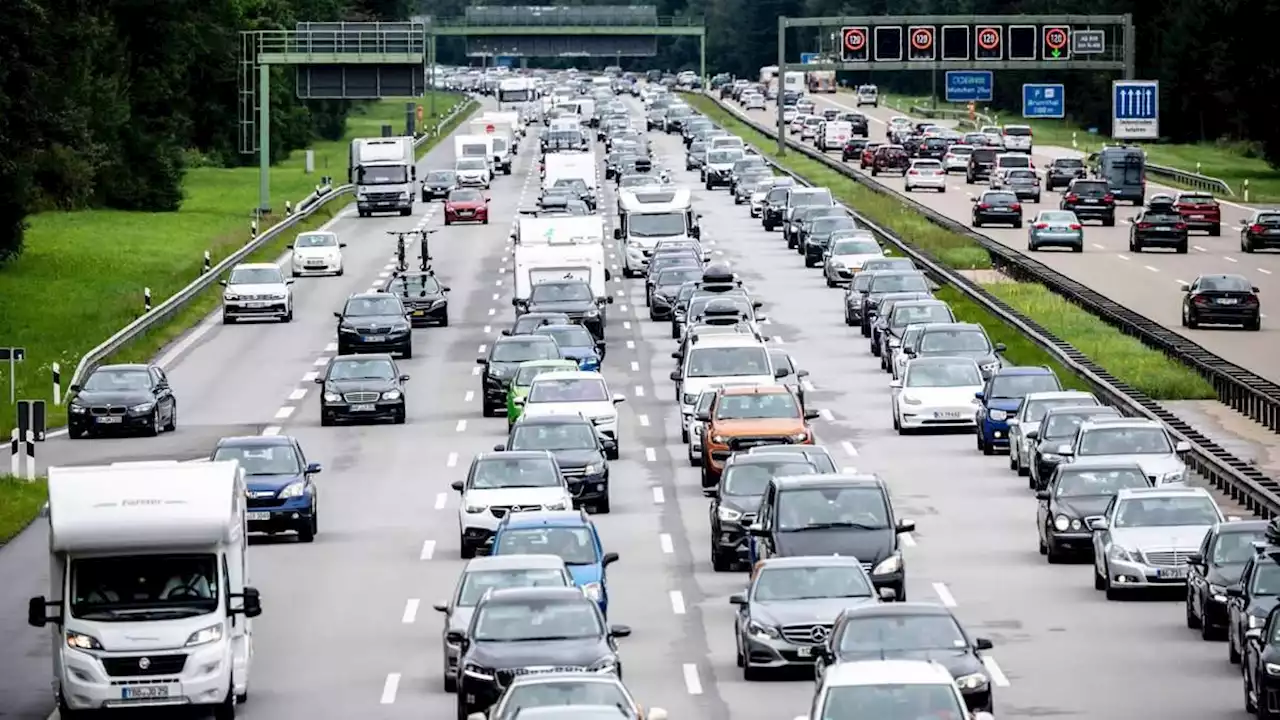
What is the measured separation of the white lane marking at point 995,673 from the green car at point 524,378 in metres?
20.2

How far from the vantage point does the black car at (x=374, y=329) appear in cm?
6200

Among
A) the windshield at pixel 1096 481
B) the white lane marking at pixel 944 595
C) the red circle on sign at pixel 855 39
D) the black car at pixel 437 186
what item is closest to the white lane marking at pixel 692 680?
the white lane marking at pixel 944 595

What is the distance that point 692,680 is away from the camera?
2798 centimetres

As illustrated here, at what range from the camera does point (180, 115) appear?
13312 centimetres

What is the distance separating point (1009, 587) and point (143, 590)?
11974mm

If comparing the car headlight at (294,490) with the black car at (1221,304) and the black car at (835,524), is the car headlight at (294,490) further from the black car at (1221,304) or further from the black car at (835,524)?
the black car at (1221,304)

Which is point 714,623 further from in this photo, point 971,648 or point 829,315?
point 829,315

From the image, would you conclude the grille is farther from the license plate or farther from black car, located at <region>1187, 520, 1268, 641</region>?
black car, located at <region>1187, 520, 1268, 641</region>

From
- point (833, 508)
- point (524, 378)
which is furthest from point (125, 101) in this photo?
point (833, 508)

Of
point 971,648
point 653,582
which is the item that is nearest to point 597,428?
point 653,582

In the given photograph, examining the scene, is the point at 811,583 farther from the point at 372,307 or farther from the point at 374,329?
the point at 372,307

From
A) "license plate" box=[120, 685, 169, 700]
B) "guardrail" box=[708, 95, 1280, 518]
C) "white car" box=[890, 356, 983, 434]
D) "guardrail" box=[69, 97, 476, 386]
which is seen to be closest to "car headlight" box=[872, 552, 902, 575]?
"guardrail" box=[708, 95, 1280, 518]

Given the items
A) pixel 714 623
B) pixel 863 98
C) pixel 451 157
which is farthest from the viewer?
pixel 863 98

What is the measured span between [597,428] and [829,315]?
82.3 ft
